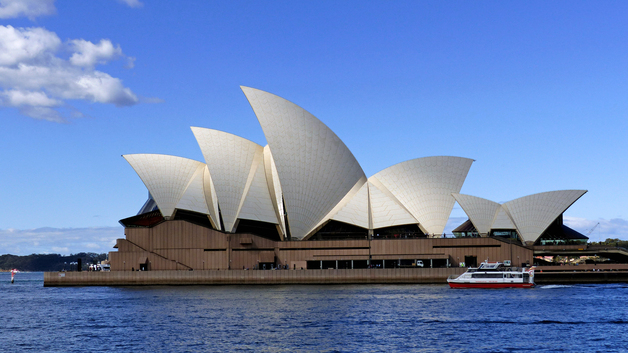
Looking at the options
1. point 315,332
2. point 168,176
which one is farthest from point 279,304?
point 168,176

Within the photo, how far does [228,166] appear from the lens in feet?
234

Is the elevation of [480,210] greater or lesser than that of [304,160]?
lesser

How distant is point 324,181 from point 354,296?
2290 centimetres

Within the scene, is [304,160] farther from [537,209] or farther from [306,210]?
[537,209]

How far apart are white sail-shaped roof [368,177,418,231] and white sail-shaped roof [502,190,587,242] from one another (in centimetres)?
1166

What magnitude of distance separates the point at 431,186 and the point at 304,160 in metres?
15.3

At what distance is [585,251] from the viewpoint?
73.6 metres

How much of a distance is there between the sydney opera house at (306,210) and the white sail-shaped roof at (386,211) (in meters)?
0.12

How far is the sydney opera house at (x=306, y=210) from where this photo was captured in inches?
2773

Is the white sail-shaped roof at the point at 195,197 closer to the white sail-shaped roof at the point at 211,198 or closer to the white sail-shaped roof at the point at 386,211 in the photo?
the white sail-shaped roof at the point at 211,198

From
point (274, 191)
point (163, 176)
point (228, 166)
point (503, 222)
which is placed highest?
point (228, 166)

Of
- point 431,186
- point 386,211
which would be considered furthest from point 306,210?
point 431,186

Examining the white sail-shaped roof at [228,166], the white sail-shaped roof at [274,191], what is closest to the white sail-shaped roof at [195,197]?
the white sail-shaped roof at [228,166]

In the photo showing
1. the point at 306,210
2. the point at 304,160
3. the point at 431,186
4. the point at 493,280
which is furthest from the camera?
the point at 431,186
